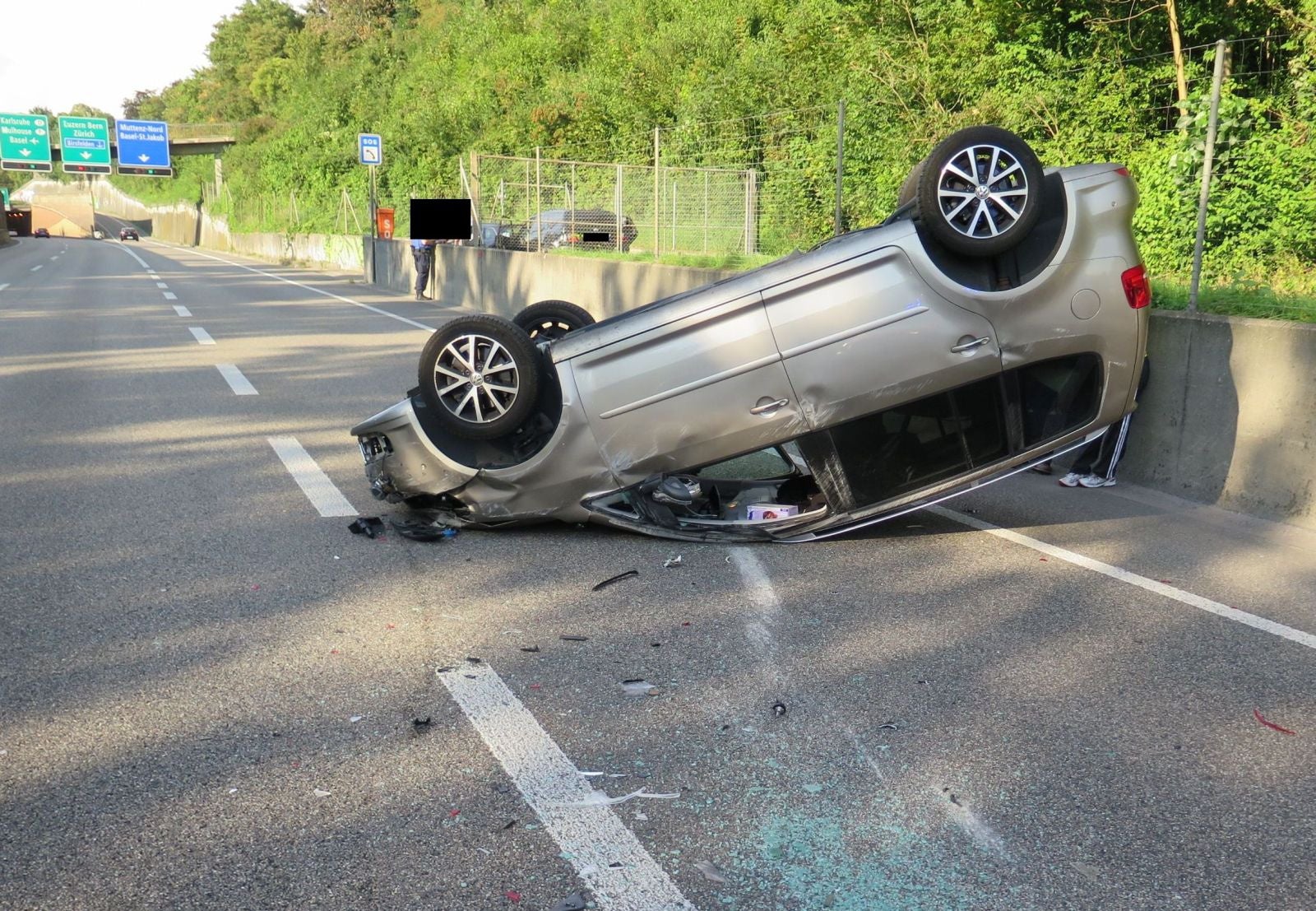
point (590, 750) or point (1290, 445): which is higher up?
point (1290, 445)

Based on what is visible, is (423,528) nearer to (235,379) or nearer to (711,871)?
(711,871)

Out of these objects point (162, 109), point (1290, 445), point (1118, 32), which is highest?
point (162, 109)

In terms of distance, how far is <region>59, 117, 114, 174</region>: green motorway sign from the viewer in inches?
2506

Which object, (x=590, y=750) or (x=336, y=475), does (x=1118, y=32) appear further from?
(x=590, y=750)

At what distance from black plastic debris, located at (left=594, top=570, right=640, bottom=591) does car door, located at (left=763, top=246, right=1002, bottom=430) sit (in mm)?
1111

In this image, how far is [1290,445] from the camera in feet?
21.5

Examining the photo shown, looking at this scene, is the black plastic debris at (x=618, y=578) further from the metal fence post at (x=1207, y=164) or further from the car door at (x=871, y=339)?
the metal fence post at (x=1207, y=164)

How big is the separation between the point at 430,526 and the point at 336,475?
5.13 feet

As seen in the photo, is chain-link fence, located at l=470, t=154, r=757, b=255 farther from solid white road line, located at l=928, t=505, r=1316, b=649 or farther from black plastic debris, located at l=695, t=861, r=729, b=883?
black plastic debris, located at l=695, t=861, r=729, b=883

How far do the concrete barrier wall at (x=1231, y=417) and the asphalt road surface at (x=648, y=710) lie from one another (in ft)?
0.78

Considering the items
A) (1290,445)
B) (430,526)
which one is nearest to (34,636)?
(430,526)

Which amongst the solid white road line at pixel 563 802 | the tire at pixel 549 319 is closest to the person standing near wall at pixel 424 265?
the tire at pixel 549 319

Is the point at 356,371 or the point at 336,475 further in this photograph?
the point at 356,371

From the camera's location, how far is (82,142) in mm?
64125
